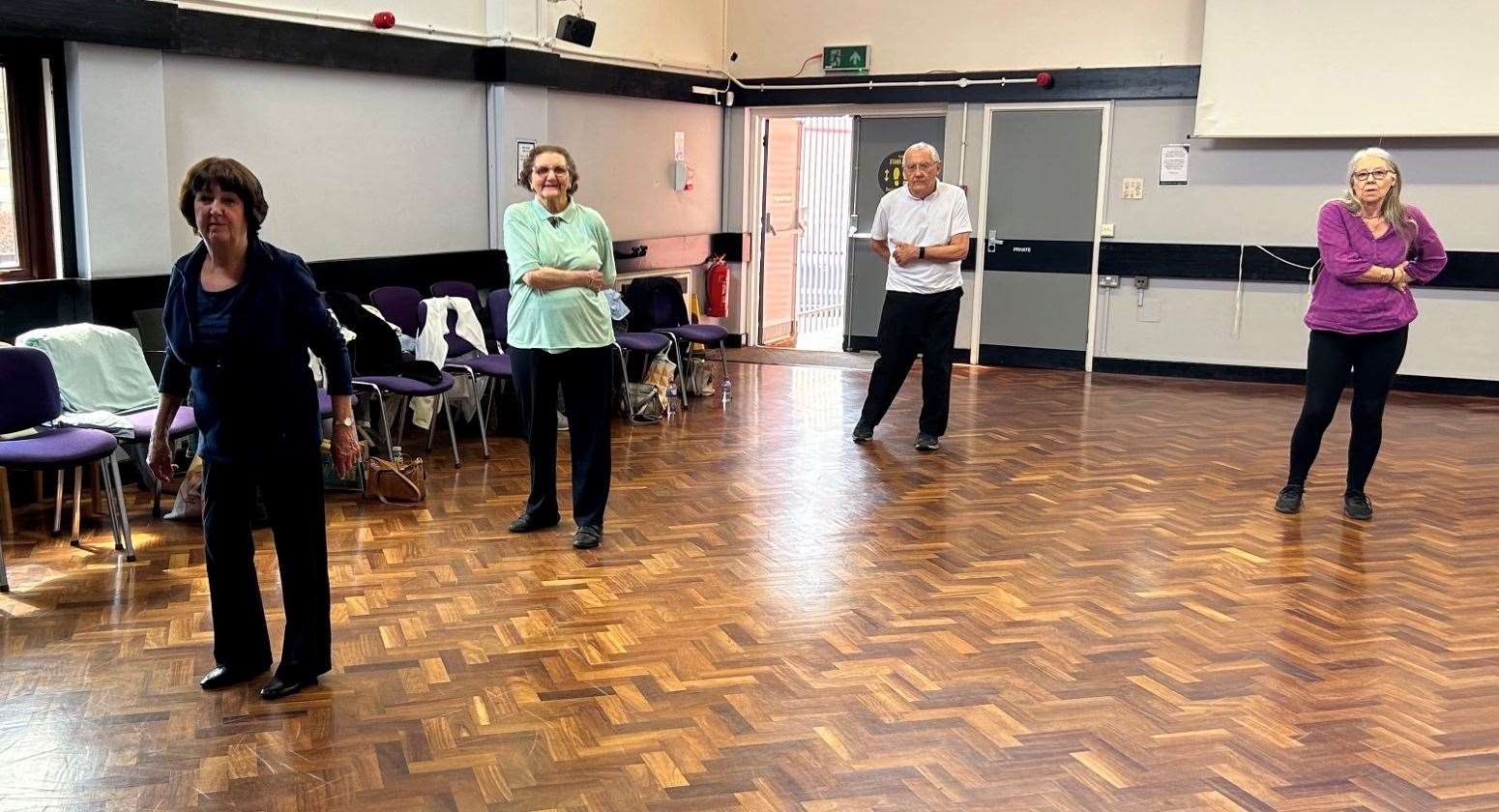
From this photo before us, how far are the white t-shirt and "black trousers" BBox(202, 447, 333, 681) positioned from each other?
3.94 m

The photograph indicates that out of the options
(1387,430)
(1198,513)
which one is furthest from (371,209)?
(1387,430)

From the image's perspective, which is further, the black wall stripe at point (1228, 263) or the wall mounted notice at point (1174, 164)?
the wall mounted notice at point (1174, 164)

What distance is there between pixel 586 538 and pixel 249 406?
1.82m

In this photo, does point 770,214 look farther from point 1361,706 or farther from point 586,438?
point 1361,706

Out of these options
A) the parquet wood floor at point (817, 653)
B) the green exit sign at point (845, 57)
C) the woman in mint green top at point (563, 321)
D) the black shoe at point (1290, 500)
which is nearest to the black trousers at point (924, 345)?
the parquet wood floor at point (817, 653)

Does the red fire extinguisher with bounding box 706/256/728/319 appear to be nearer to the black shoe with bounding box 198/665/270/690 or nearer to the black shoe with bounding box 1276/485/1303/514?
the black shoe with bounding box 1276/485/1303/514

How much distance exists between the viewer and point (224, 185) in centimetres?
331

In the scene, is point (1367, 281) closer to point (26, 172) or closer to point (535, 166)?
point (535, 166)

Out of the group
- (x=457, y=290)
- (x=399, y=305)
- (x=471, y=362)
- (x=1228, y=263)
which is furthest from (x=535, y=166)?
(x=1228, y=263)

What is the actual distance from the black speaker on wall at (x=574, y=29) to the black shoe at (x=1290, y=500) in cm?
541

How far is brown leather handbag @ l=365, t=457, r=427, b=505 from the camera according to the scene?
5672 mm

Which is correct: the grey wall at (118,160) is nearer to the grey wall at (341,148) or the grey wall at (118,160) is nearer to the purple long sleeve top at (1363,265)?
the grey wall at (341,148)

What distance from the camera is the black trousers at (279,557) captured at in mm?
3498

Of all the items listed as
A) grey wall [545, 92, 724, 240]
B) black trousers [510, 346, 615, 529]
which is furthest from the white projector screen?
black trousers [510, 346, 615, 529]
